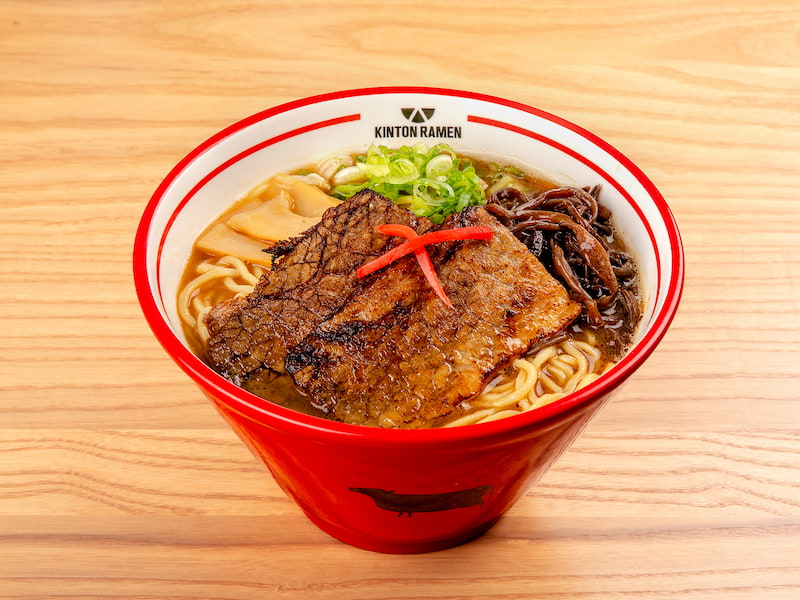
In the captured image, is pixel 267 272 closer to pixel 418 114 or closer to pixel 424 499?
pixel 418 114

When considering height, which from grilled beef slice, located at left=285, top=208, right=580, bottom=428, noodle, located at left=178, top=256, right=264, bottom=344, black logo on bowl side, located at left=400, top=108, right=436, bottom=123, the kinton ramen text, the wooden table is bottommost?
the wooden table

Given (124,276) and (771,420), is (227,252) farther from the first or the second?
(771,420)

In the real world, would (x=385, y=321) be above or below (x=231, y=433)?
above

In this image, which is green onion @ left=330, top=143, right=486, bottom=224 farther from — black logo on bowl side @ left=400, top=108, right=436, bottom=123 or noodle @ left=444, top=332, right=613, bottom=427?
noodle @ left=444, top=332, right=613, bottom=427

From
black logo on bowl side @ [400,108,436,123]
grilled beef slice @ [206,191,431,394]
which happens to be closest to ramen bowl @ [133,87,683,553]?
black logo on bowl side @ [400,108,436,123]

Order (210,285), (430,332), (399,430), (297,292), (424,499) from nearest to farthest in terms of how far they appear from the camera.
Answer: (399,430) < (424,499) < (430,332) < (297,292) < (210,285)

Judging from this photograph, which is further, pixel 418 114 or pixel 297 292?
pixel 418 114

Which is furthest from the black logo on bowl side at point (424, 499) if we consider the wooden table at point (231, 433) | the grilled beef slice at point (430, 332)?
the wooden table at point (231, 433)

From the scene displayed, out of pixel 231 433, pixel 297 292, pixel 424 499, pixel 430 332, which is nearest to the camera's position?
pixel 424 499

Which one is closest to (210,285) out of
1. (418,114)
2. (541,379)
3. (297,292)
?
(297,292)
